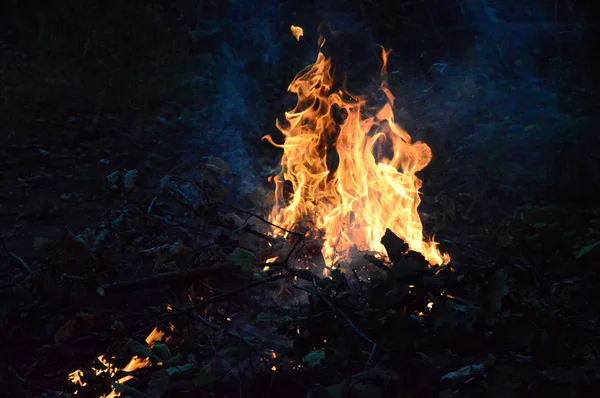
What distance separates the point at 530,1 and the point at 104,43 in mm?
6782

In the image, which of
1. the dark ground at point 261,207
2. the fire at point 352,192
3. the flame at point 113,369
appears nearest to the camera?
the dark ground at point 261,207

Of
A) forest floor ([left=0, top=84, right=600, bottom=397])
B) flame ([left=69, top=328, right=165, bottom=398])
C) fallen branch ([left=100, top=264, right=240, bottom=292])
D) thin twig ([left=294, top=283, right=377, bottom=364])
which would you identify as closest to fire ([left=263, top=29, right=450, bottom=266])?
forest floor ([left=0, top=84, right=600, bottom=397])

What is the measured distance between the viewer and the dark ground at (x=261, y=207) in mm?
2760

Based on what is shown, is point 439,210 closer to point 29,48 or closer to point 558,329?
point 558,329

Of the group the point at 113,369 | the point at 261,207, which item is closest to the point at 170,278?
the point at 113,369

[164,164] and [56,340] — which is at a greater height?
[56,340]

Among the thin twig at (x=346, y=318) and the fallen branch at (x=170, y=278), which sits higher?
the thin twig at (x=346, y=318)

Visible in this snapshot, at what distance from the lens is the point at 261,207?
518 cm

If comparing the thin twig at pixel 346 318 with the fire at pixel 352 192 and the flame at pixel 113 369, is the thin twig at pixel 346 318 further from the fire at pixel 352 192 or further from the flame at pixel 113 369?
the fire at pixel 352 192

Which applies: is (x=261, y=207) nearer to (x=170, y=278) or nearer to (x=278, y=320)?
(x=170, y=278)

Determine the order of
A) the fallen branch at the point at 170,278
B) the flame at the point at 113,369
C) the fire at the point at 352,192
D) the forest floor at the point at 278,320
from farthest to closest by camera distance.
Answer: the fire at the point at 352,192 < the fallen branch at the point at 170,278 < the flame at the point at 113,369 < the forest floor at the point at 278,320

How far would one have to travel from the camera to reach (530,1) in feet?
30.2

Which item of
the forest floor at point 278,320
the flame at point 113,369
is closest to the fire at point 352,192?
the forest floor at point 278,320

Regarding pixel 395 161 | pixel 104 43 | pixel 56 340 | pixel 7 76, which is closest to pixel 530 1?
pixel 395 161
